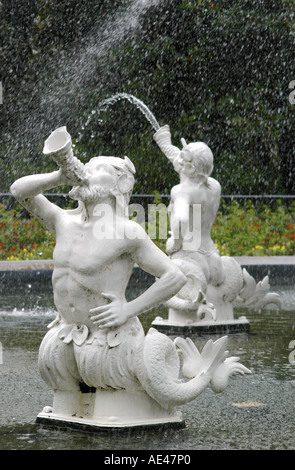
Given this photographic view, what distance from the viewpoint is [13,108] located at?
1853 cm

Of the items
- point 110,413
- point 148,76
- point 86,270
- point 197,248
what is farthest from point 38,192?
point 148,76

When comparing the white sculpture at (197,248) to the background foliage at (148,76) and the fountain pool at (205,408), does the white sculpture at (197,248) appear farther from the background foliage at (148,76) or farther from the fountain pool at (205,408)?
the background foliage at (148,76)

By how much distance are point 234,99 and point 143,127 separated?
7.11 feet

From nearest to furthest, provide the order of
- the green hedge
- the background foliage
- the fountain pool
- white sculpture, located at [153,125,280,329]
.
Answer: the fountain pool
white sculpture, located at [153,125,280,329]
the green hedge
the background foliage

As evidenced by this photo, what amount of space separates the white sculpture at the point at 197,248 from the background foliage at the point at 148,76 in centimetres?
1058

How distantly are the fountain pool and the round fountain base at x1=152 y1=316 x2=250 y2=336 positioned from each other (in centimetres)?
11

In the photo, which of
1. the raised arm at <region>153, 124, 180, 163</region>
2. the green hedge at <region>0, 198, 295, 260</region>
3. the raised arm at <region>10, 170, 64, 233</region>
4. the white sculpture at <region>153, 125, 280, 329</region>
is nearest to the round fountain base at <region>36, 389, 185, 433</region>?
the raised arm at <region>10, 170, 64, 233</region>

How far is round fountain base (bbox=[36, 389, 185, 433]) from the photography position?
429 cm

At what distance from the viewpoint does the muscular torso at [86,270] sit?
430cm

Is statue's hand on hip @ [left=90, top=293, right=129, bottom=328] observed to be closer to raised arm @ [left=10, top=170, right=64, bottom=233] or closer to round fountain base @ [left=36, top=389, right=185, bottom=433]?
round fountain base @ [left=36, top=389, right=185, bottom=433]

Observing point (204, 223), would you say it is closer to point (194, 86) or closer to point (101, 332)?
point (101, 332)

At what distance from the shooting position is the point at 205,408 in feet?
16.4
